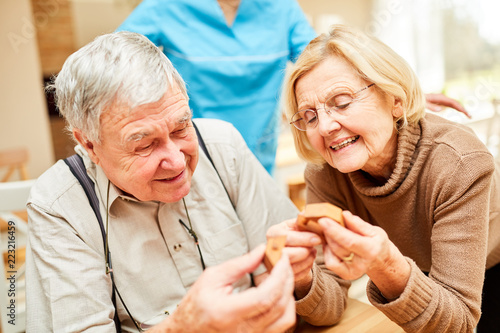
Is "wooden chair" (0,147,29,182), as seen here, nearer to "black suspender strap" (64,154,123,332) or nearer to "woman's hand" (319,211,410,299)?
"black suspender strap" (64,154,123,332)

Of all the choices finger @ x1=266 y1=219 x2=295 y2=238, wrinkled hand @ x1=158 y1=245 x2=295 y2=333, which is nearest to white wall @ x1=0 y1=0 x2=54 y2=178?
finger @ x1=266 y1=219 x2=295 y2=238

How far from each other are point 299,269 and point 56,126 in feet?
19.8

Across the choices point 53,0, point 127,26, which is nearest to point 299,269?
point 127,26

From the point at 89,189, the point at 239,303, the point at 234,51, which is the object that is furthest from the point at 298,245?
the point at 234,51

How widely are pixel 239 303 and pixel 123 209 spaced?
66 centimetres

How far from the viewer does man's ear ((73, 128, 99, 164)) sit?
4.08 ft

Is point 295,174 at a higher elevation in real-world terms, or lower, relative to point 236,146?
lower

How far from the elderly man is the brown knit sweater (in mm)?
431

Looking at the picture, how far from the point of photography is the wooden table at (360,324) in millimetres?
1205

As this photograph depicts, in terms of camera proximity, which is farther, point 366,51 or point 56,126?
point 56,126

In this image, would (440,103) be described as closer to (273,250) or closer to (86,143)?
(273,250)

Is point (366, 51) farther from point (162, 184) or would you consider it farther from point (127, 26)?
point (127, 26)

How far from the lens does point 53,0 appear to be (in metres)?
5.93

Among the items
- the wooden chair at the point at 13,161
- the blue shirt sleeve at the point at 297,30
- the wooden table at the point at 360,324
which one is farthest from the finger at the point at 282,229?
the wooden chair at the point at 13,161
